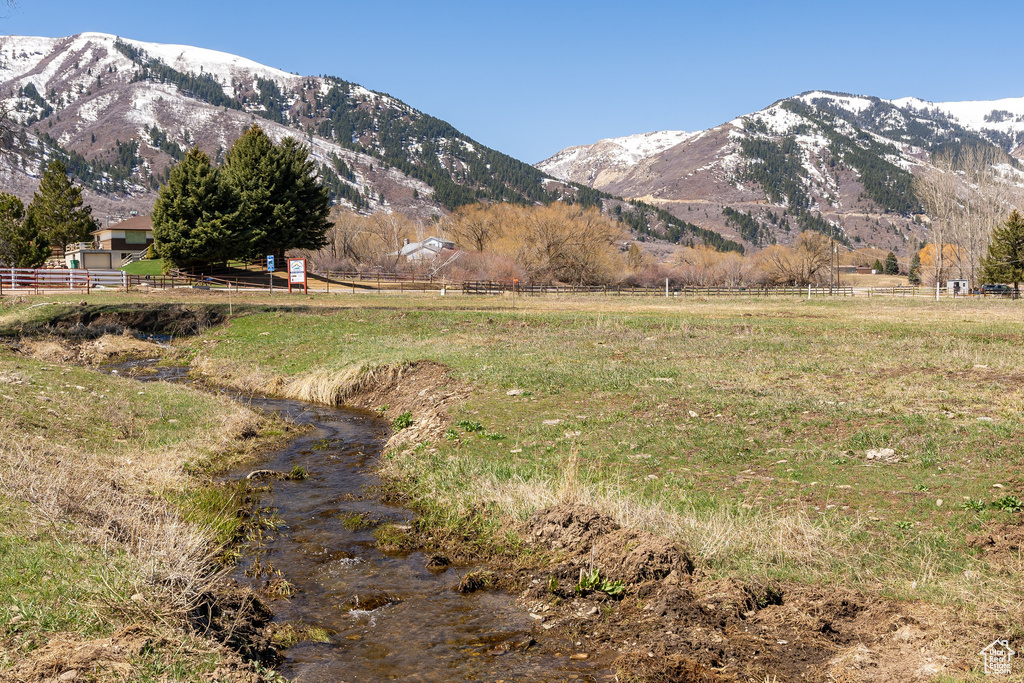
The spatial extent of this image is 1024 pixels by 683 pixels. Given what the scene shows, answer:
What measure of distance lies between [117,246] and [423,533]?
4275 inches

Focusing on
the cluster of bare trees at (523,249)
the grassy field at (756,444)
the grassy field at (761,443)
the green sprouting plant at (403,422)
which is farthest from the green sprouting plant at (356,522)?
the cluster of bare trees at (523,249)

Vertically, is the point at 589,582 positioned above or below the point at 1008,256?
below

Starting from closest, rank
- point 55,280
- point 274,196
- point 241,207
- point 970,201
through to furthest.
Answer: point 55,280 < point 241,207 < point 274,196 < point 970,201

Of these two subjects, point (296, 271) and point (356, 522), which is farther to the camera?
point (296, 271)

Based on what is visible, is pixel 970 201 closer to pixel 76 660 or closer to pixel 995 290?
pixel 995 290

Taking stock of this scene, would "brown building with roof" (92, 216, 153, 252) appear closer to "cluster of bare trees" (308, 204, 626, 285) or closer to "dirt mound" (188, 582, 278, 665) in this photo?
"cluster of bare trees" (308, 204, 626, 285)

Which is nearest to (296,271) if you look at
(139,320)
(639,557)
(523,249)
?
(139,320)

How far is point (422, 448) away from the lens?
14.2 meters

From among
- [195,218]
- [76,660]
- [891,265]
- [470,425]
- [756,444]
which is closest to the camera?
[76,660]

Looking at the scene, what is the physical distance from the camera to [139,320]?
35656 millimetres

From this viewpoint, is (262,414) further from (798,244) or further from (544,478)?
(798,244)

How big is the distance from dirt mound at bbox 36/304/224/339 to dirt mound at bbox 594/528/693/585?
30.9 metres

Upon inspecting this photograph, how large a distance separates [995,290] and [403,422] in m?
86.2

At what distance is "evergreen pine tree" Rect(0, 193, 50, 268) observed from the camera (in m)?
61.1
